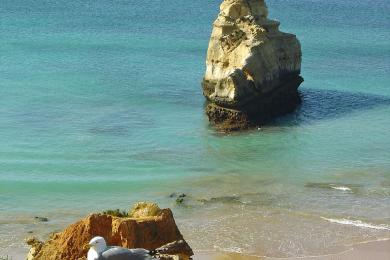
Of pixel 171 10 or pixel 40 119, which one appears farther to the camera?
pixel 171 10

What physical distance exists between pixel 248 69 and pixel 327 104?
22.7 ft

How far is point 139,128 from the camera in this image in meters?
35.2

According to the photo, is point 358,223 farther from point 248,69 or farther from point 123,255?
point 123,255

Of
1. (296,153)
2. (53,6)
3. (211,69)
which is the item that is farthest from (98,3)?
(296,153)

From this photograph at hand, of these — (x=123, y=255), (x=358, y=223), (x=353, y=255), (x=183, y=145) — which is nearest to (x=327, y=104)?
(x=183, y=145)

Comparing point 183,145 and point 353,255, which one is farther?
point 183,145

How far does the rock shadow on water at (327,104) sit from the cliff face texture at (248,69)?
704 millimetres

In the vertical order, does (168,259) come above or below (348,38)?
below

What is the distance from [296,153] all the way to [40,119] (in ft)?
38.9

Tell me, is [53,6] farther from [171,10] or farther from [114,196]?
[114,196]

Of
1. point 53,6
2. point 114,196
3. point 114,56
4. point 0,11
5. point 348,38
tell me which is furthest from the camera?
point 53,6

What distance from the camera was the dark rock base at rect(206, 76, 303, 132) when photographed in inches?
1362

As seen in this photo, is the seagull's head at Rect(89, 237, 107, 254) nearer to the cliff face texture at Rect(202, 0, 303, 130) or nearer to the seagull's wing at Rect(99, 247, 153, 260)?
the seagull's wing at Rect(99, 247, 153, 260)

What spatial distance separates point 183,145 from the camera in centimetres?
3303
